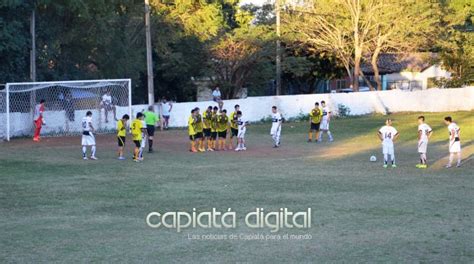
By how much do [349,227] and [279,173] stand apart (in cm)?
794

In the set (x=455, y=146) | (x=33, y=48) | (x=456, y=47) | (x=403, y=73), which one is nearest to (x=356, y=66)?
(x=456, y=47)

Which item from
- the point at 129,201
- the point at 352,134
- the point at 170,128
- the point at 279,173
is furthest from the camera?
the point at 170,128

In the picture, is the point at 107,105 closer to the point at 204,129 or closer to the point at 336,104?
the point at 204,129

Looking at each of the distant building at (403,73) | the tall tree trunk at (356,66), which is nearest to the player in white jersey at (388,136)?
the tall tree trunk at (356,66)

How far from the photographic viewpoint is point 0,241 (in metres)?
12.5

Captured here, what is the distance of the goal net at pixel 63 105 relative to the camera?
33.0 metres

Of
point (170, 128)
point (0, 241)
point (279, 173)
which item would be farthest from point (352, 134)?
point (0, 241)

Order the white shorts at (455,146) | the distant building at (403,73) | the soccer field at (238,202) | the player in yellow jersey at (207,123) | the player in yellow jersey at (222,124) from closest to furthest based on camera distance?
the soccer field at (238,202)
the white shorts at (455,146)
the player in yellow jersey at (207,123)
the player in yellow jersey at (222,124)
the distant building at (403,73)

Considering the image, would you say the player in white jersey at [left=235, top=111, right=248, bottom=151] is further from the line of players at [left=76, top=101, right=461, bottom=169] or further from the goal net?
the goal net

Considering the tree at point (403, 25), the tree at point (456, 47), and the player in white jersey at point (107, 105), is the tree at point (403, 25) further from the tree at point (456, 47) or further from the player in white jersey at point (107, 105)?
the player in white jersey at point (107, 105)

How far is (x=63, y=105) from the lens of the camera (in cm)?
3506

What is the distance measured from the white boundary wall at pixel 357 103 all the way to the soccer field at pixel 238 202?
33.7ft

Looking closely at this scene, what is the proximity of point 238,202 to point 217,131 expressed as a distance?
12.4 meters

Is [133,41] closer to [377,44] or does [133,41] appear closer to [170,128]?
[170,128]
